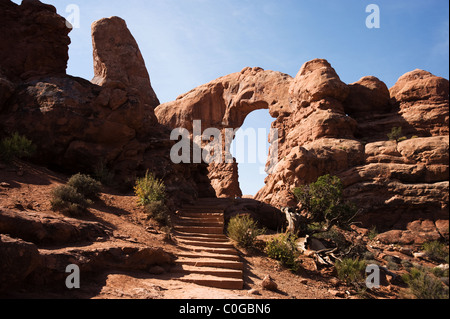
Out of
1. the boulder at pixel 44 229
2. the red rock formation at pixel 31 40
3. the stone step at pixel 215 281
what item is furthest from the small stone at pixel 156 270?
the red rock formation at pixel 31 40

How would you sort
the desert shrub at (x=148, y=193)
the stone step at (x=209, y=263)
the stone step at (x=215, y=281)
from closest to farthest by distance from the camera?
the stone step at (x=215, y=281) < the stone step at (x=209, y=263) < the desert shrub at (x=148, y=193)

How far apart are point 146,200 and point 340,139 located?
1587 cm

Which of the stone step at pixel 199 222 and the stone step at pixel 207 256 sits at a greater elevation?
the stone step at pixel 199 222

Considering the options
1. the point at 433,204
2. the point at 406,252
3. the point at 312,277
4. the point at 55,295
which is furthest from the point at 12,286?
the point at 433,204

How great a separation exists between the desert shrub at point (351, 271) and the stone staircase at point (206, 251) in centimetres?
340

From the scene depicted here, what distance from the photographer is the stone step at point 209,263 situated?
8.23 m

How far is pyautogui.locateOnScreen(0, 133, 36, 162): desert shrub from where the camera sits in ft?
37.3

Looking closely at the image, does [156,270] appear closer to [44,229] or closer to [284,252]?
[44,229]

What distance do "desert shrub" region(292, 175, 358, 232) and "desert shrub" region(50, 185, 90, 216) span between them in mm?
9440

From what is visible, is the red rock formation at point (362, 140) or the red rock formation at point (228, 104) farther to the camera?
the red rock formation at point (228, 104)

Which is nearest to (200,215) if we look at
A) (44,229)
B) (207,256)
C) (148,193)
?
(148,193)

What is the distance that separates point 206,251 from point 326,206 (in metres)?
6.57

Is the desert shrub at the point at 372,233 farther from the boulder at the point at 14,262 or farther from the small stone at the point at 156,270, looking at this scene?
the boulder at the point at 14,262

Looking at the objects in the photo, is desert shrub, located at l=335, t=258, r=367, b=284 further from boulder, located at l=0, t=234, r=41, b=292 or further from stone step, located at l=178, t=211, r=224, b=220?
boulder, located at l=0, t=234, r=41, b=292
